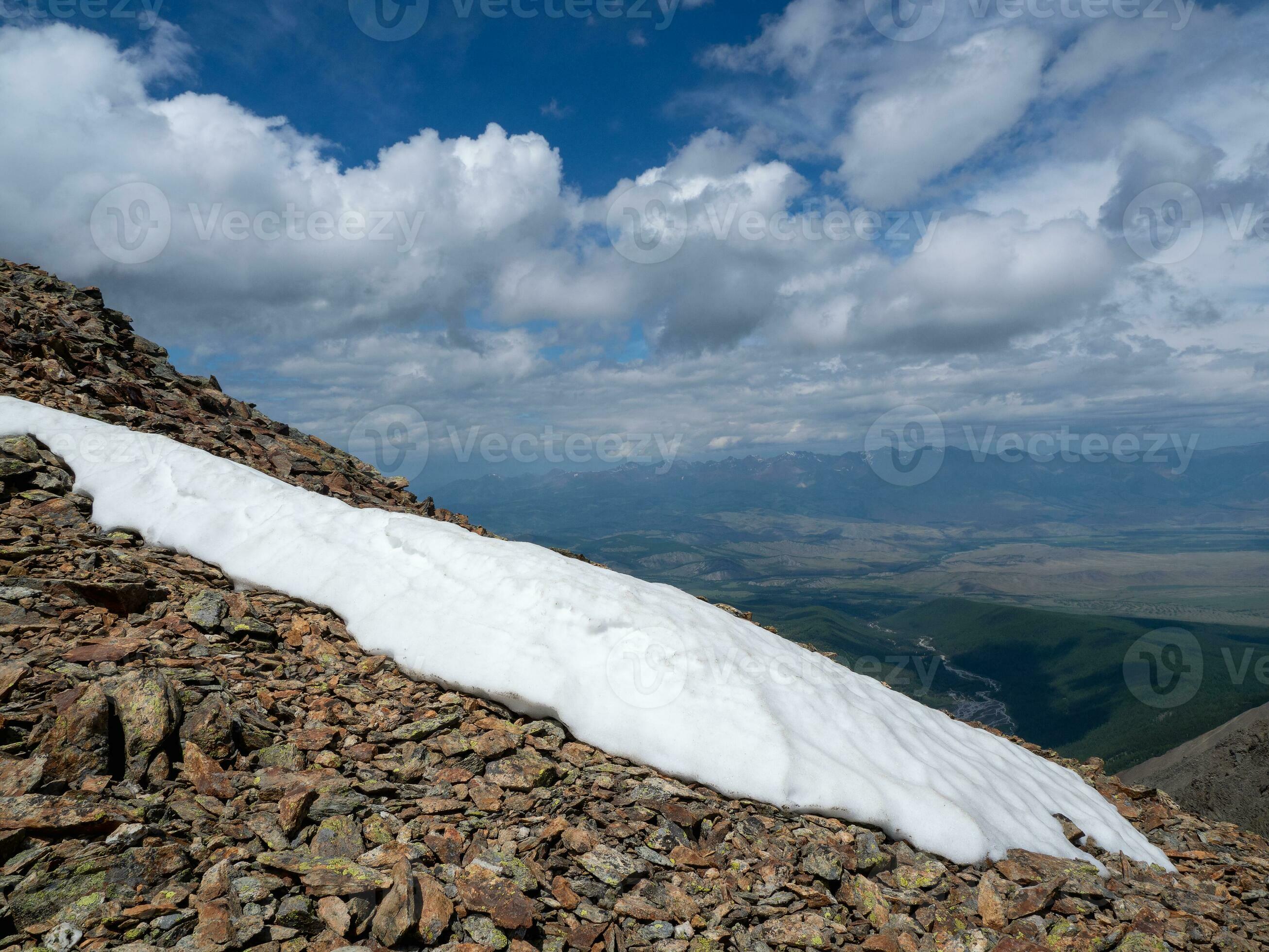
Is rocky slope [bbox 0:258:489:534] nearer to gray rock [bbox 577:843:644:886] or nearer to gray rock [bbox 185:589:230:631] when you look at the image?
gray rock [bbox 185:589:230:631]

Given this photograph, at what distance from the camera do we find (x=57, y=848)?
Answer: 6203mm

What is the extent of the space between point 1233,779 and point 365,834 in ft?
121

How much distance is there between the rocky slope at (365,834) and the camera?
6.17 metres

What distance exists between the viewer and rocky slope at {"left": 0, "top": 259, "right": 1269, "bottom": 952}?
6168 mm

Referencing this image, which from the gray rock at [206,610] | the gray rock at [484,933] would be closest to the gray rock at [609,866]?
the gray rock at [484,933]

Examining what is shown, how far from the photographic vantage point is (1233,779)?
88.9 feet

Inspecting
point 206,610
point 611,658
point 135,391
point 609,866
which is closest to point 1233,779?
point 611,658

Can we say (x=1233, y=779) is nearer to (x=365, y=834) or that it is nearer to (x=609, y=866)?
(x=609, y=866)

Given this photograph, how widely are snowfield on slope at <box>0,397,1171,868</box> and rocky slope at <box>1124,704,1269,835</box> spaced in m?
17.4

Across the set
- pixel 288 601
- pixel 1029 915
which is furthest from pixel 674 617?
pixel 288 601

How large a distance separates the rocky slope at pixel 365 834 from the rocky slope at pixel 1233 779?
60.2 feet

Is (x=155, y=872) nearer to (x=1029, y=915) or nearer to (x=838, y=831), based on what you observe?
(x=838, y=831)

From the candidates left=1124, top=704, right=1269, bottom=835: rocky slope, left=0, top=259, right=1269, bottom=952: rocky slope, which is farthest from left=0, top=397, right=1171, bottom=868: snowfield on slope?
left=1124, top=704, right=1269, bottom=835: rocky slope

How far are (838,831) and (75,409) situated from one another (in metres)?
25.1
